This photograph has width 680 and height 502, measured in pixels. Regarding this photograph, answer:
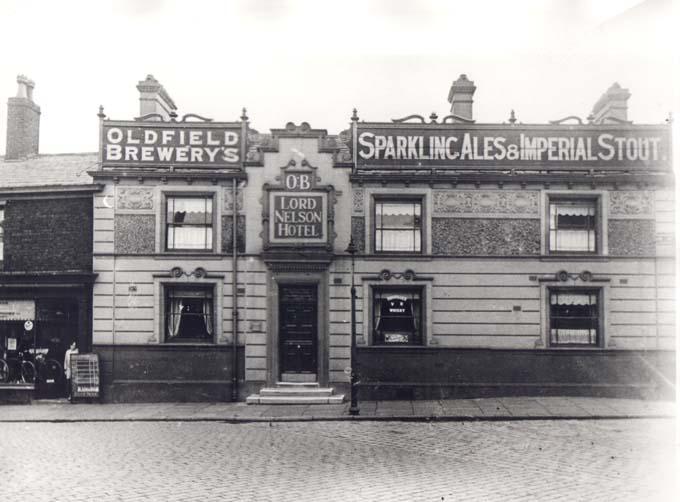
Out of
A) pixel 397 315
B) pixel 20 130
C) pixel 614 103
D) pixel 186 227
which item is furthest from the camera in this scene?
pixel 20 130

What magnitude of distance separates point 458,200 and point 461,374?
4746 mm

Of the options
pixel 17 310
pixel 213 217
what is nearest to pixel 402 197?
pixel 213 217

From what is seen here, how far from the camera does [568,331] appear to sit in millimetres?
18484

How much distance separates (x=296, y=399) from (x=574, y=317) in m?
7.92

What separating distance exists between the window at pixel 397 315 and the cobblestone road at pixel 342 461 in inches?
152

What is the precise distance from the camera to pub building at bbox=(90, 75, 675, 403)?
18.2m

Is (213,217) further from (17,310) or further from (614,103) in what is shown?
(614,103)

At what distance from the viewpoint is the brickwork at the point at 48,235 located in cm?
1916

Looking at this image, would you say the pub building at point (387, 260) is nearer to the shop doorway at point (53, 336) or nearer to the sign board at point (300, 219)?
the sign board at point (300, 219)

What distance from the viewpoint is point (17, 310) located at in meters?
19.3

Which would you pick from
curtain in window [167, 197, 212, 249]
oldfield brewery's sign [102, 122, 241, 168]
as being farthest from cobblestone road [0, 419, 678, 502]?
oldfield brewery's sign [102, 122, 241, 168]

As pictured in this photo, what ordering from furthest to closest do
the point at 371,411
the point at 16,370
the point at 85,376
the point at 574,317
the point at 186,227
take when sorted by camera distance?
1. the point at 16,370
2. the point at 186,227
3. the point at 574,317
4. the point at 85,376
5. the point at 371,411

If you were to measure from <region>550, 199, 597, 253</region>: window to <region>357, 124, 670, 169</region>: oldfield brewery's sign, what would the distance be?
1.13m

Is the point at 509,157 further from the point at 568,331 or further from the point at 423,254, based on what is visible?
the point at 568,331
